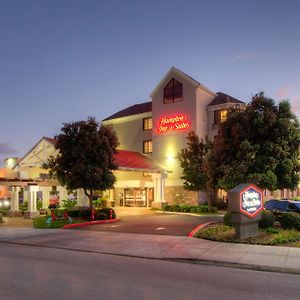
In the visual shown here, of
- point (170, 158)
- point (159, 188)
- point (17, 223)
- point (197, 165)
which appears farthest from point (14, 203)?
point (197, 165)

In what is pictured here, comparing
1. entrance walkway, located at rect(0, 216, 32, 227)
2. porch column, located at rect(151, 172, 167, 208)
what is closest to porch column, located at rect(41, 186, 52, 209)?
entrance walkway, located at rect(0, 216, 32, 227)

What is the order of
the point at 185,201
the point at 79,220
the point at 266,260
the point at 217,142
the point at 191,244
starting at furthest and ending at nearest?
the point at 185,201 < the point at 79,220 < the point at 217,142 < the point at 191,244 < the point at 266,260

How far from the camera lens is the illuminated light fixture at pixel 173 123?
3934 centimetres

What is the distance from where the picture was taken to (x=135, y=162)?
37.9 metres

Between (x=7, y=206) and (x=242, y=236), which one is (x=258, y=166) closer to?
(x=242, y=236)

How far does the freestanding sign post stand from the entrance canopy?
17891 millimetres

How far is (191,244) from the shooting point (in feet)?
53.2

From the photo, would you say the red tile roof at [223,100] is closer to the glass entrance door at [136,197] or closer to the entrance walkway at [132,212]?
the glass entrance door at [136,197]

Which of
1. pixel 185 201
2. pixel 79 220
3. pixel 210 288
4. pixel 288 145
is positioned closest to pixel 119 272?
pixel 210 288

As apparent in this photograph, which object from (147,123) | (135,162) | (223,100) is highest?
(223,100)

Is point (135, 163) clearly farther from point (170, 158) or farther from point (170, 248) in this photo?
point (170, 248)

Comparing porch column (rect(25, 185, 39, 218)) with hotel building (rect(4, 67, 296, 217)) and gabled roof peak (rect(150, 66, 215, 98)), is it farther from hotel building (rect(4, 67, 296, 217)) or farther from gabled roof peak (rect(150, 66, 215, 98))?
gabled roof peak (rect(150, 66, 215, 98))

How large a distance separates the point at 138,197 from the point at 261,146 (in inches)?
956

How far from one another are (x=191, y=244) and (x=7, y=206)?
3049cm
